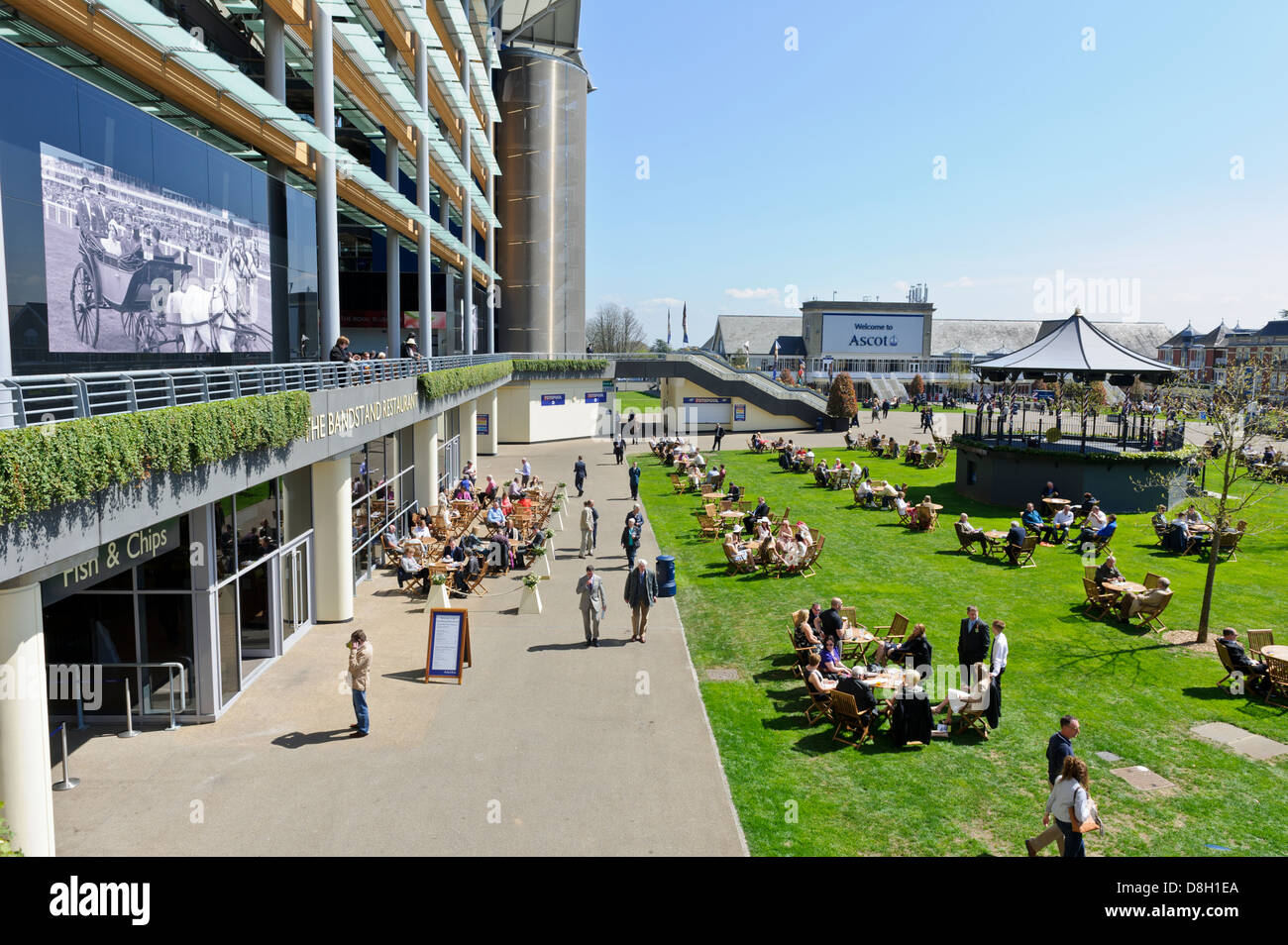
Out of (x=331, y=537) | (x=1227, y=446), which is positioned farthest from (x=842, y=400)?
(x=331, y=537)

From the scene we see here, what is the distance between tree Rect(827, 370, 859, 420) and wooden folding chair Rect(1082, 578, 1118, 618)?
38.6 metres

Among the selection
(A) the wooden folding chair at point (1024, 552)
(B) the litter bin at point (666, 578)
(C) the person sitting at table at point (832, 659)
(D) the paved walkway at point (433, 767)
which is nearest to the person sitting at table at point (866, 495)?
(A) the wooden folding chair at point (1024, 552)

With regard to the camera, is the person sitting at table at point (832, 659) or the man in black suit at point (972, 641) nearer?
the person sitting at table at point (832, 659)

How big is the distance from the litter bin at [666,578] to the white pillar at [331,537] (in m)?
6.28

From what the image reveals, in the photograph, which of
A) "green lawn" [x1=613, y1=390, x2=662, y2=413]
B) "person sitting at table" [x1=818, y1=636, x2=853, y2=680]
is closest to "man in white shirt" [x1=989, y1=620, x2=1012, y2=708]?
"person sitting at table" [x1=818, y1=636, x2=853, y2=680]

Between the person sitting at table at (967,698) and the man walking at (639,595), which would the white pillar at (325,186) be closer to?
the man walking at (639,595)

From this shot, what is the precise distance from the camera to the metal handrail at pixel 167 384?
7285mm

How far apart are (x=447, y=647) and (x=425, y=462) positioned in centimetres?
1289

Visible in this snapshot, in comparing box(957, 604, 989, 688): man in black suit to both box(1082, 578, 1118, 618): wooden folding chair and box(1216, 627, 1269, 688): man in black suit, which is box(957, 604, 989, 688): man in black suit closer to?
box(1216, 627, 1269, 688): man in black suit

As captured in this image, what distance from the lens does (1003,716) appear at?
12109 millimetres

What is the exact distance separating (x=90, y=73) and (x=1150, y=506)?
2914cm

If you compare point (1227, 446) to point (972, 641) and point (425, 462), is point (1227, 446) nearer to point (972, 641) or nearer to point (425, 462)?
point (972, 641)

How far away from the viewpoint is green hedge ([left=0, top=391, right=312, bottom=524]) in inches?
256

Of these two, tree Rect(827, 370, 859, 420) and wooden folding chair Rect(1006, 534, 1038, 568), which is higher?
tree Rect(827, 370, 859, 420)
